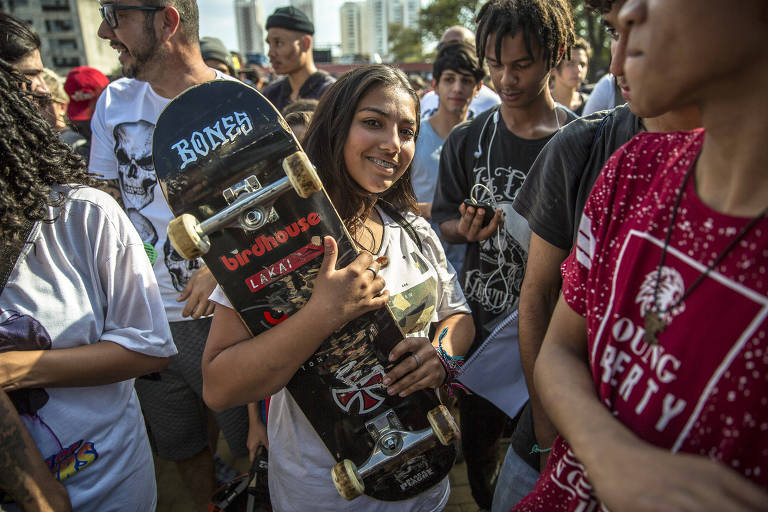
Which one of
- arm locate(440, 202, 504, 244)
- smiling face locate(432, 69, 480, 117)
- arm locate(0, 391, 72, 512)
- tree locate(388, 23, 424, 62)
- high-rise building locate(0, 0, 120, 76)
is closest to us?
arm locate(0, 391, 72, 512)

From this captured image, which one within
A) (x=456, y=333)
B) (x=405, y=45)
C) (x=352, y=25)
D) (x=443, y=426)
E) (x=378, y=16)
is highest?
(x=378, y=16)

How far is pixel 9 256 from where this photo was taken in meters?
1.25

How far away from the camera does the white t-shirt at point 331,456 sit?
58.6 inches

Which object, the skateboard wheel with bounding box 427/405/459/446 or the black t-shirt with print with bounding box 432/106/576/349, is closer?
the skateboard wheel with bounding box 427/405/459/446

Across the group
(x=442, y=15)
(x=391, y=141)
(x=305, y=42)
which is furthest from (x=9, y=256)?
(x=442, y=15)

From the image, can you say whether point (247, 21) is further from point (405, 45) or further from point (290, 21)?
point (290, 21)

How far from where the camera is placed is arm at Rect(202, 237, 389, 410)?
1.25 meters

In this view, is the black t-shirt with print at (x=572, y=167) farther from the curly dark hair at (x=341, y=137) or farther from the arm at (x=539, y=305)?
the curly dark hair at (x=341, y=137)

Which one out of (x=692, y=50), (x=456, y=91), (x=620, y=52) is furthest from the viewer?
(x=456, y=91)

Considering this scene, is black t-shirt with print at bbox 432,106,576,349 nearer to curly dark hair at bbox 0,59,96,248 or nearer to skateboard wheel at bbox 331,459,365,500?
skateboard wheel at bbox 331,459,365,500

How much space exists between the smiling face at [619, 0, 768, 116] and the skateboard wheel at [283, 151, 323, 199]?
76cm

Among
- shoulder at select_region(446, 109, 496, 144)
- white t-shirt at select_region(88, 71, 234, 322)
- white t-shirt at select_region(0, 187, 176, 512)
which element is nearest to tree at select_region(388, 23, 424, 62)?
shoulder at select_region(446, 109, 496, 144)

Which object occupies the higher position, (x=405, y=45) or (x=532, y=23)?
(x=532, y=23)

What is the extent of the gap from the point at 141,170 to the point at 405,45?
2421 inches
